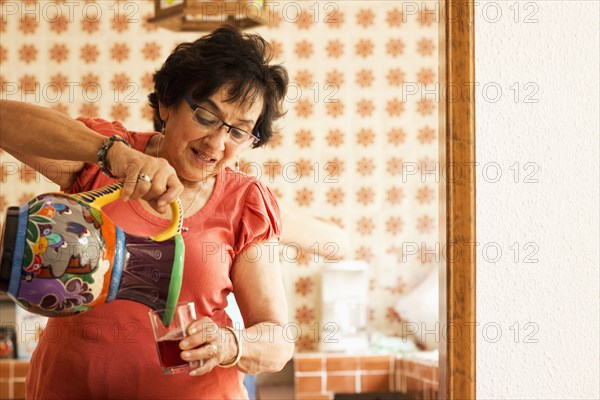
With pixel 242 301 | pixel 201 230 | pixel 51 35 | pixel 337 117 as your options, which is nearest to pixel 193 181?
pixel 201 230

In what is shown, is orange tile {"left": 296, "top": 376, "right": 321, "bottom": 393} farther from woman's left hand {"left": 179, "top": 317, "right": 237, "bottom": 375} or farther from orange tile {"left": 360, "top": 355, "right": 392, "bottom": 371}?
woman's left hand {"left": 179, "top": 317, "right": 237, "bottom": 375}

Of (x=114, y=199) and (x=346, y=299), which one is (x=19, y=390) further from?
(x=114, y=199)

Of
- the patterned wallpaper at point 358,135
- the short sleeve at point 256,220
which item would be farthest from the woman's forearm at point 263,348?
the patterned wallpaper at point 358,135

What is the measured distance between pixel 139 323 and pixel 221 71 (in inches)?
14.3

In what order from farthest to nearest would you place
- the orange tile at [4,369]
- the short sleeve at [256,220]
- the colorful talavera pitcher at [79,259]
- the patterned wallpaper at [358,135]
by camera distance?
the patterned wallpaper at [358,135], the orange tile at [4,369], the short sleeve at [256,220], the colorful talavera pitcher at [79,259]

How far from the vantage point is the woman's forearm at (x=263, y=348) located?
92cm

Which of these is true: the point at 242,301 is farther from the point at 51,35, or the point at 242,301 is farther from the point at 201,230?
the point at 51,35

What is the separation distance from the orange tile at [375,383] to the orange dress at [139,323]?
174 centimetres

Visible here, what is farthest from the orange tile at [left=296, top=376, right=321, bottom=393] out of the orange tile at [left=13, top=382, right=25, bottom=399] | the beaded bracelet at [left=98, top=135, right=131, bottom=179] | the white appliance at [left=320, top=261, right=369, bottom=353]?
the beaded bracelet at [left=98, top=135, right=131, bottom=179]

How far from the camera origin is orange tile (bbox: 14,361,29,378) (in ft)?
7.62

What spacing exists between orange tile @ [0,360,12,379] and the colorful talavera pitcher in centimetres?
173

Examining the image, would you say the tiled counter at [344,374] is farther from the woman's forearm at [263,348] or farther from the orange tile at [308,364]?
the woman's forearm at [263,348]

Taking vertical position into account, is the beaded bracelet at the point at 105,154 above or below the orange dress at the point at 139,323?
above

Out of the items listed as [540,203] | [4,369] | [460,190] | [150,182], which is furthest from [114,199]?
[4,369]
